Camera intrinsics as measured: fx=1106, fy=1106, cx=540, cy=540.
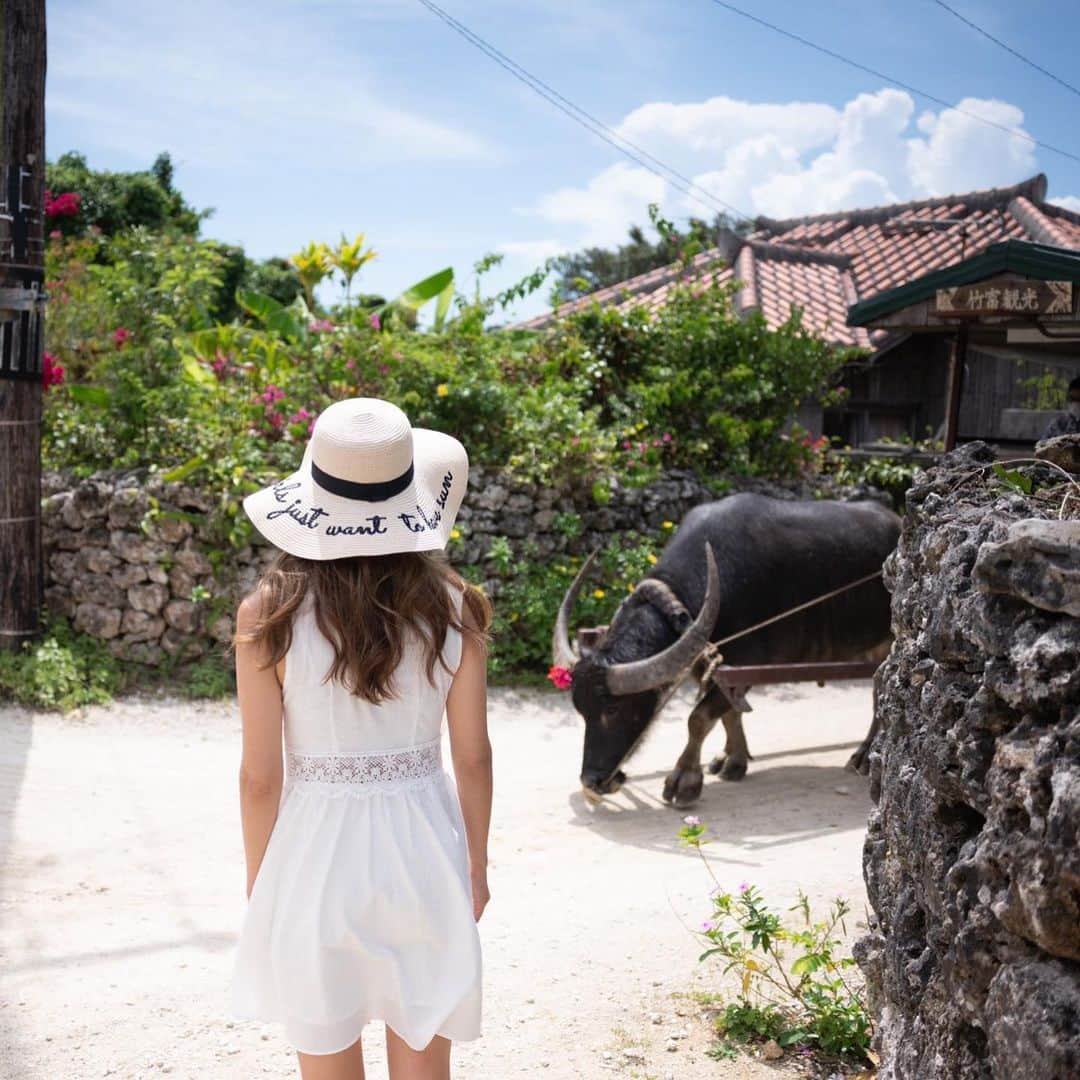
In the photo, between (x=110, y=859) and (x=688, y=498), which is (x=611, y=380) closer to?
(x=688, y=498)

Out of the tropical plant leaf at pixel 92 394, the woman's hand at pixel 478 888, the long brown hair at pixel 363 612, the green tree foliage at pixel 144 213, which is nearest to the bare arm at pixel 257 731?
the long brown hair at pixel 363 612

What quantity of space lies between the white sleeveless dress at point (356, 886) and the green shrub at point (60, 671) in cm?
560

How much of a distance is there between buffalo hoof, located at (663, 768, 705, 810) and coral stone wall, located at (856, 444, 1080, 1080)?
132 inches

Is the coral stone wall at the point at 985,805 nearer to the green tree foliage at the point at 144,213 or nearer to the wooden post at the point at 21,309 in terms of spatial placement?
the wooden post at the point at 21,309

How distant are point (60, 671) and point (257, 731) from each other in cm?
584

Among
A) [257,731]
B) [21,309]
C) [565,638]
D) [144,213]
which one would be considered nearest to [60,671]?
[21,309]

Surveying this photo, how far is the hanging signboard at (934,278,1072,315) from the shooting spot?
582 cm

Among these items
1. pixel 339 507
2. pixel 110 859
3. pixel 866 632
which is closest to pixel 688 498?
pixel 866 632

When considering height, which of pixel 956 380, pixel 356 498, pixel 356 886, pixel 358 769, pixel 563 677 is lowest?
pixel 563 677

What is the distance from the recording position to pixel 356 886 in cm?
213

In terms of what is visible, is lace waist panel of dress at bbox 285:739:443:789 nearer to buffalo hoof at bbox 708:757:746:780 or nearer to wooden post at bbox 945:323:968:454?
buffalo hoof at bbox 708:757:746:780

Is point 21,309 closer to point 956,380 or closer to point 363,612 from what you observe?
point 956,380

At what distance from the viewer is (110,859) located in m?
5.08

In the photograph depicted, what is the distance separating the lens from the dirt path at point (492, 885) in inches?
131
